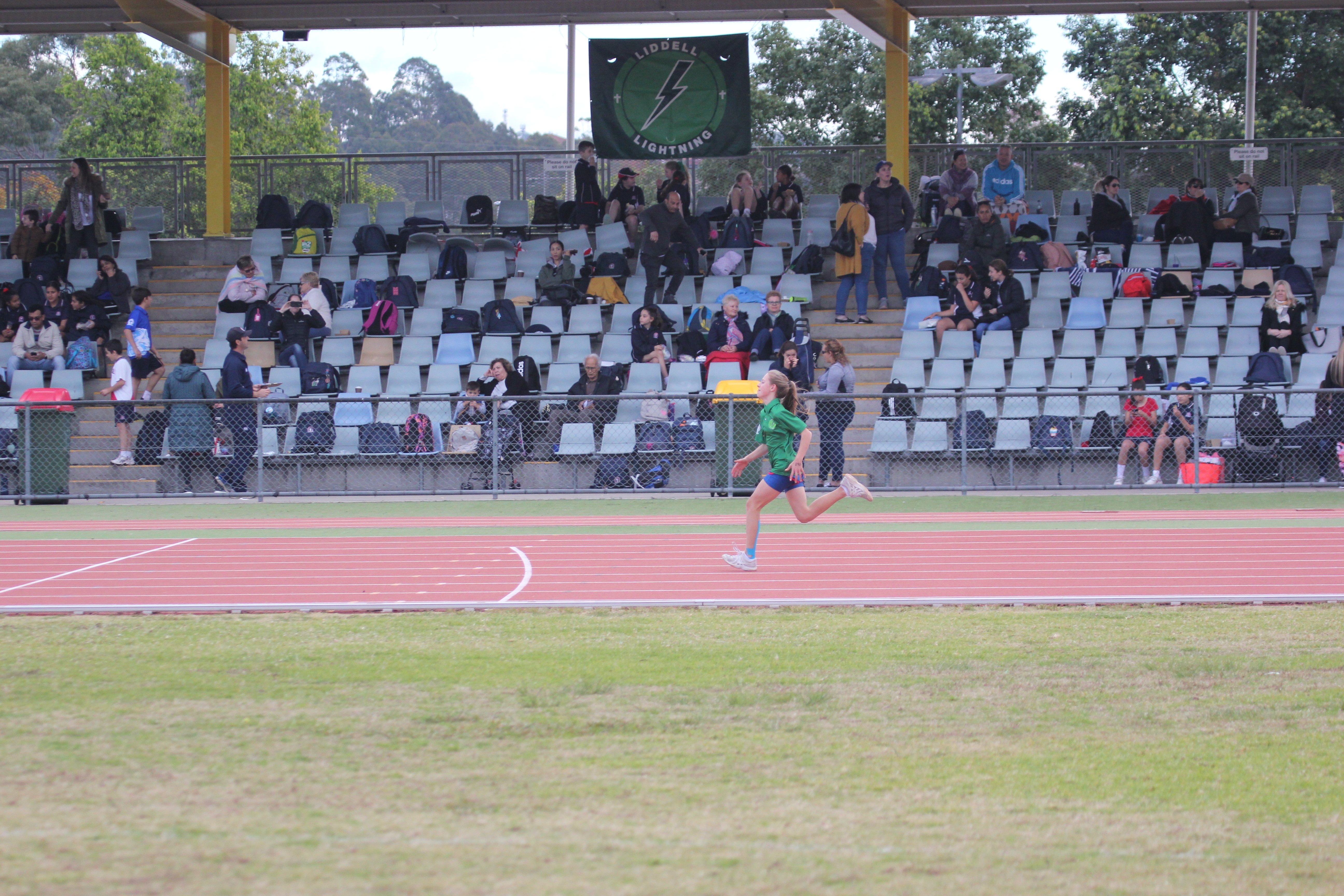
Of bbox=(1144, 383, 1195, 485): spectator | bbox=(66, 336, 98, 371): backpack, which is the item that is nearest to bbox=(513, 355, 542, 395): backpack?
bbox=(66, 336, 98, 371): backpack

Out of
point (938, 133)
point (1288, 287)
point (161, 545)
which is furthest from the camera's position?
point (938, 133)

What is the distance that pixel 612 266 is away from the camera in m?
22.8

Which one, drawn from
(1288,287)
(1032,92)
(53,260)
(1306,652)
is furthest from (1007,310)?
(1032,92)

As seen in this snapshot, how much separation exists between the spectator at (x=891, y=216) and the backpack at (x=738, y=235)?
2.25 m

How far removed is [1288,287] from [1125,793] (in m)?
16.0

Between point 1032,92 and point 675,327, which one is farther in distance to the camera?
point 1032,92

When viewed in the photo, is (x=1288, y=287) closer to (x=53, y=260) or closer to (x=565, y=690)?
(x=565, y=690)

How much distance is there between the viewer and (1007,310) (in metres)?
20.8

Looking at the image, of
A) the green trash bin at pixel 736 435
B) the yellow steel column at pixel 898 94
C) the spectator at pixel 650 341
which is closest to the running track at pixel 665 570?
the green trash bin at pixel 736 435

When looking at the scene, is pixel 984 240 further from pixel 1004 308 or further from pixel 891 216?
pixel 1004 308

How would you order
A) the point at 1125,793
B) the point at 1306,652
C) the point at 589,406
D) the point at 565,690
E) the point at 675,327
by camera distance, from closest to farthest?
the point at 1125,793
the point at 565,690
the point at 1306,652
the point at 589,406
the point at 675,327

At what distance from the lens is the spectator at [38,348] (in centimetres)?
2119

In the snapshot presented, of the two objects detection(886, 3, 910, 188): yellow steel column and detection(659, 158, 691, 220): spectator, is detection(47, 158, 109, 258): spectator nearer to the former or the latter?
detection(659, 158, 691, 220): spectator

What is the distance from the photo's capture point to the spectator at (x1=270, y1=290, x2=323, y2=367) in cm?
2130
